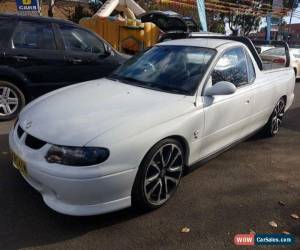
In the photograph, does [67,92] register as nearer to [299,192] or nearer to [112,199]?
[112,199]

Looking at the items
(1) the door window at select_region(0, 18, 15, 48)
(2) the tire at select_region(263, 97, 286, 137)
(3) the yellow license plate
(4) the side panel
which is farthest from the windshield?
(1) the door window at select_region(0, 18, 15, 48)

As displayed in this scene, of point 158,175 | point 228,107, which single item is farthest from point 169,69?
point 158,175

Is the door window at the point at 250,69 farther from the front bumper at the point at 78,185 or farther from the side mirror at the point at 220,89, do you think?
the front bumper at the point at 78,185

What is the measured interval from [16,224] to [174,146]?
1.58 m

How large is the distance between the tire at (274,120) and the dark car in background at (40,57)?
127 inches

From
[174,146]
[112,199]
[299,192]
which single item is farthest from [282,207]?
[112,199]

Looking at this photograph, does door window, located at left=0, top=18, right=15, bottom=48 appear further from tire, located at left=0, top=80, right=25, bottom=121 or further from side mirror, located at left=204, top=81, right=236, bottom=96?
side mirror, located at left=204, top=81, right=236, bottom=96

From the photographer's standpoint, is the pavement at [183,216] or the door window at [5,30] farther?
the door window at [5,30]

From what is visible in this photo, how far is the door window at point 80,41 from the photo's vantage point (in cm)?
637

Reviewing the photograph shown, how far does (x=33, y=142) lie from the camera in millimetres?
3027

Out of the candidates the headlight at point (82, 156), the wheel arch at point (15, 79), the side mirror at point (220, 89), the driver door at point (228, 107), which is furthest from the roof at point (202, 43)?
the wheel arch at point (15, 79)

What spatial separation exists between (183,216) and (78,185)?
1.12 m

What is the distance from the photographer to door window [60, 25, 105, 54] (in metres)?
6.37

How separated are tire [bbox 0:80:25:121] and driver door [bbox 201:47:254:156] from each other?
3580 millimetres
